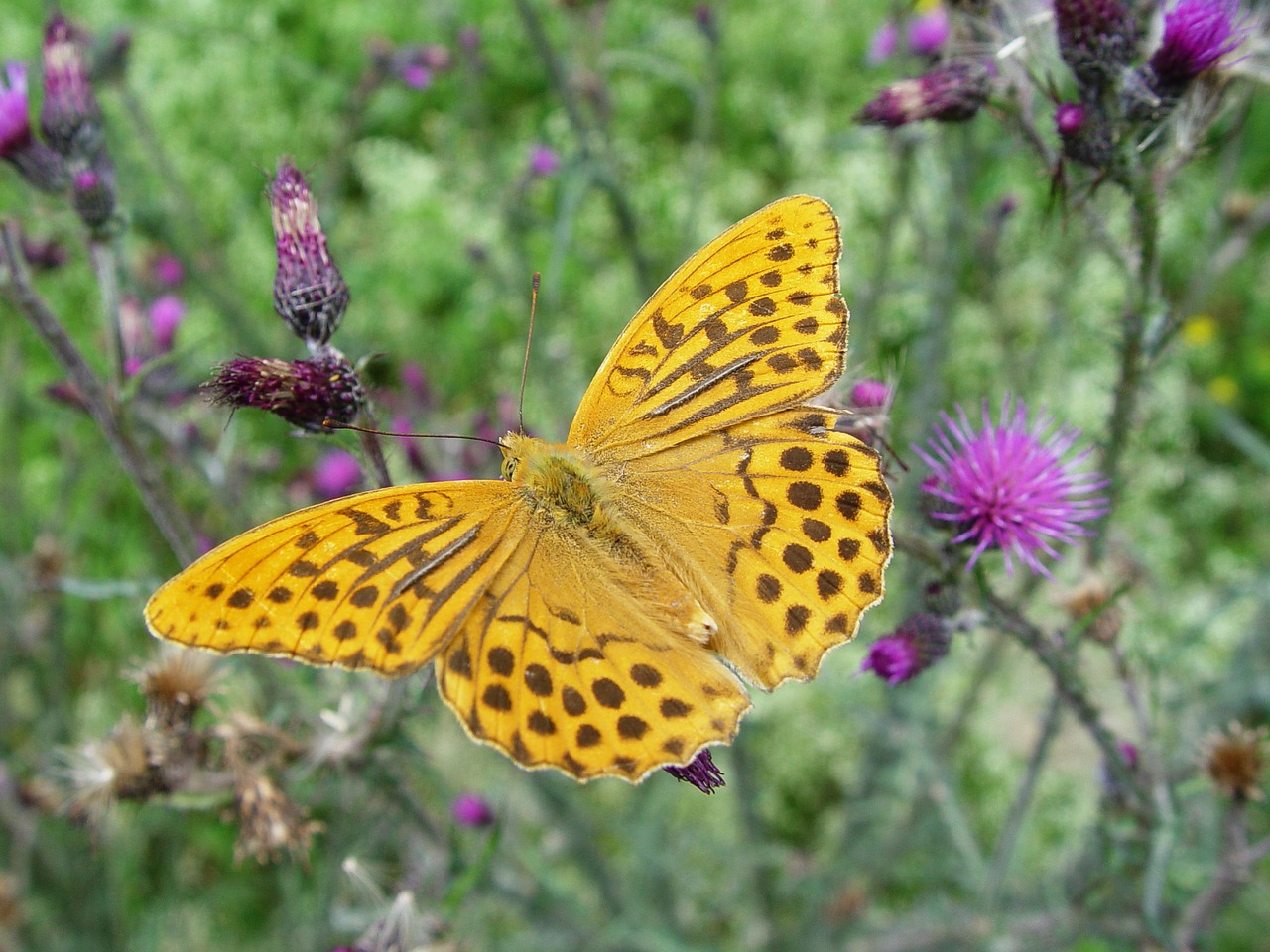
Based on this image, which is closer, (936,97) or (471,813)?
(936,97)

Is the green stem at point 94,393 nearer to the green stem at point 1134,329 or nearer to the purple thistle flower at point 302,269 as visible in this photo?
the purple thistle flower at point 302,269

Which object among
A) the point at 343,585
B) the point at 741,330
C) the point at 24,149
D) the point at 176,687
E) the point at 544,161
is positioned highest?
the point at 24,149

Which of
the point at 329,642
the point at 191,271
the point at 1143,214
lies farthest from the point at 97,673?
the point at 1143,214

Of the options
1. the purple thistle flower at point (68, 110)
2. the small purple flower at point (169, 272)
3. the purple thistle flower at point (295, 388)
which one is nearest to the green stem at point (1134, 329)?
the purple thistle flower at point (295, 388)

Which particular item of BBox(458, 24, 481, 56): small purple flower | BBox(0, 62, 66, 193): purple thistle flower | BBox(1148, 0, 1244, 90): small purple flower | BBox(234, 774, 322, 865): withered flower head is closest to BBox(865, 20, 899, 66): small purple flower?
BBox(458, 24, 481, 56): small purple flower

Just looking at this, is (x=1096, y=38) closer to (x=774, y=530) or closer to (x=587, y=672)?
(x=774, y=530)

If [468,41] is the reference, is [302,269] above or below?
below

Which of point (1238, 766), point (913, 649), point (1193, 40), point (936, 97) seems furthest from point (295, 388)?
point (1238, 766)

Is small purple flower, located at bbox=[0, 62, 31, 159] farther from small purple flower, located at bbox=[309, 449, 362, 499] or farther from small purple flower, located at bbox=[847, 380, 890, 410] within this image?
small purple flower, located at bbox=[847, 380, 890, 410]
